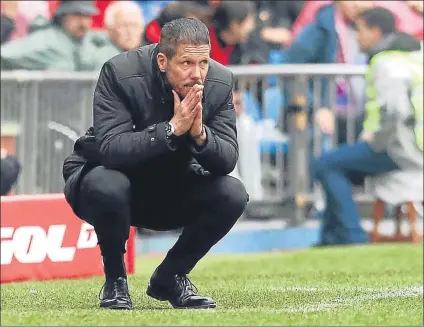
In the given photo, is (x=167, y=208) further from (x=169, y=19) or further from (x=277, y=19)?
(x=277, y=19)

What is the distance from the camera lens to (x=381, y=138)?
14031mm

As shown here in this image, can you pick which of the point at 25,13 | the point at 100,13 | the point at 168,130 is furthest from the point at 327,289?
the point at 100,13

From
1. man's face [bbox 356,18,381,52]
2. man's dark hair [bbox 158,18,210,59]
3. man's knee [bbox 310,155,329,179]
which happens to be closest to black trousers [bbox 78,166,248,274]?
man's dark hair [bbox 158,18,210,59]

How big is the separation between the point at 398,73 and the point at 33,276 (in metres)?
4.75

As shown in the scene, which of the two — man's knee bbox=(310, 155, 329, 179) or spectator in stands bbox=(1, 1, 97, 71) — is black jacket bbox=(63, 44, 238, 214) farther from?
man's knee bbox=(310, 155, 329, 179)

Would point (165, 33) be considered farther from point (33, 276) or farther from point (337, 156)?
point (337, 156)

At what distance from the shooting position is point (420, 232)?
46.0ft

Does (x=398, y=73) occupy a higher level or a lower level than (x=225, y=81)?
lower

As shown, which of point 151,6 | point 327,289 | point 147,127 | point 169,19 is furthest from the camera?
point 151,6

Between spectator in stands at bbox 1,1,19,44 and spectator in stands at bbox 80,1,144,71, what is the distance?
2.62 feet

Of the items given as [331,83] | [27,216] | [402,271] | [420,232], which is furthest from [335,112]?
[27,216]

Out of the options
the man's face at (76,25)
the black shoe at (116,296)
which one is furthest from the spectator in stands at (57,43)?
the black shoe at (116,296)

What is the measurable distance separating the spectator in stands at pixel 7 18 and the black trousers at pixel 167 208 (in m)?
6.21

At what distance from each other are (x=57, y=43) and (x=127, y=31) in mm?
822
